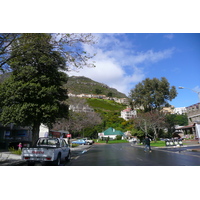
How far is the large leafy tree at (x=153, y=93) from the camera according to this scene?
52.0m

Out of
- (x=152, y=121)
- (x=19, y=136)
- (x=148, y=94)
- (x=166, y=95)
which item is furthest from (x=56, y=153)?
(x=166, y=95)

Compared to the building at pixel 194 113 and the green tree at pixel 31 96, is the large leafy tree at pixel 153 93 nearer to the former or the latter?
the building at pixel 194 113

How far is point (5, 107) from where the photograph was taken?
19109 mm

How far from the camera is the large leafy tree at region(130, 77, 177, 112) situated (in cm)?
5200

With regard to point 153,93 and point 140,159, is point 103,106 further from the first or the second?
point 140,159

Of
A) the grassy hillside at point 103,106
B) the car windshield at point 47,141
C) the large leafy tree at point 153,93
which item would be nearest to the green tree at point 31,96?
the car windshield at point 47,141

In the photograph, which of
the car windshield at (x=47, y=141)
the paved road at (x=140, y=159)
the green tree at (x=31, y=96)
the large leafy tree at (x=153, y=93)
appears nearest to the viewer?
the paved road at (x=140, y=159)

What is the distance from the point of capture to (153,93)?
173 ft

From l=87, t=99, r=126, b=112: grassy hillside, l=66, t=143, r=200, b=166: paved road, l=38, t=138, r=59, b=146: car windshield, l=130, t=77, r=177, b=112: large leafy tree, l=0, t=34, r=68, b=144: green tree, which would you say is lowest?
l=66, t=143, r=200, b=166: paved road

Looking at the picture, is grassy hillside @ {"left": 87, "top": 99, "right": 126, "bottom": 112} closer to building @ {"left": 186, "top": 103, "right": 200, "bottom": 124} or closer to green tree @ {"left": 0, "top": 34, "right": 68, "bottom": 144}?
building @ {"left": 186, "top": 103, "right": 200, "bottom": 124}

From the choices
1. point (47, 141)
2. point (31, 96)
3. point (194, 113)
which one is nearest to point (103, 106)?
point (194, 113)

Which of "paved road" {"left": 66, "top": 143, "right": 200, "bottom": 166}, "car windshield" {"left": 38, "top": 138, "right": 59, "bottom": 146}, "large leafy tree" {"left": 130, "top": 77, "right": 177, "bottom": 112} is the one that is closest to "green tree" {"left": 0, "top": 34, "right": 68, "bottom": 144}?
"car windshield" {"left": 38, "top": 138, "right": 59, "bottom": 146}

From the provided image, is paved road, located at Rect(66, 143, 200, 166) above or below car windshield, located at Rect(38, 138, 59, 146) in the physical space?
below

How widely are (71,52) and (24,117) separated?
1076 cm
